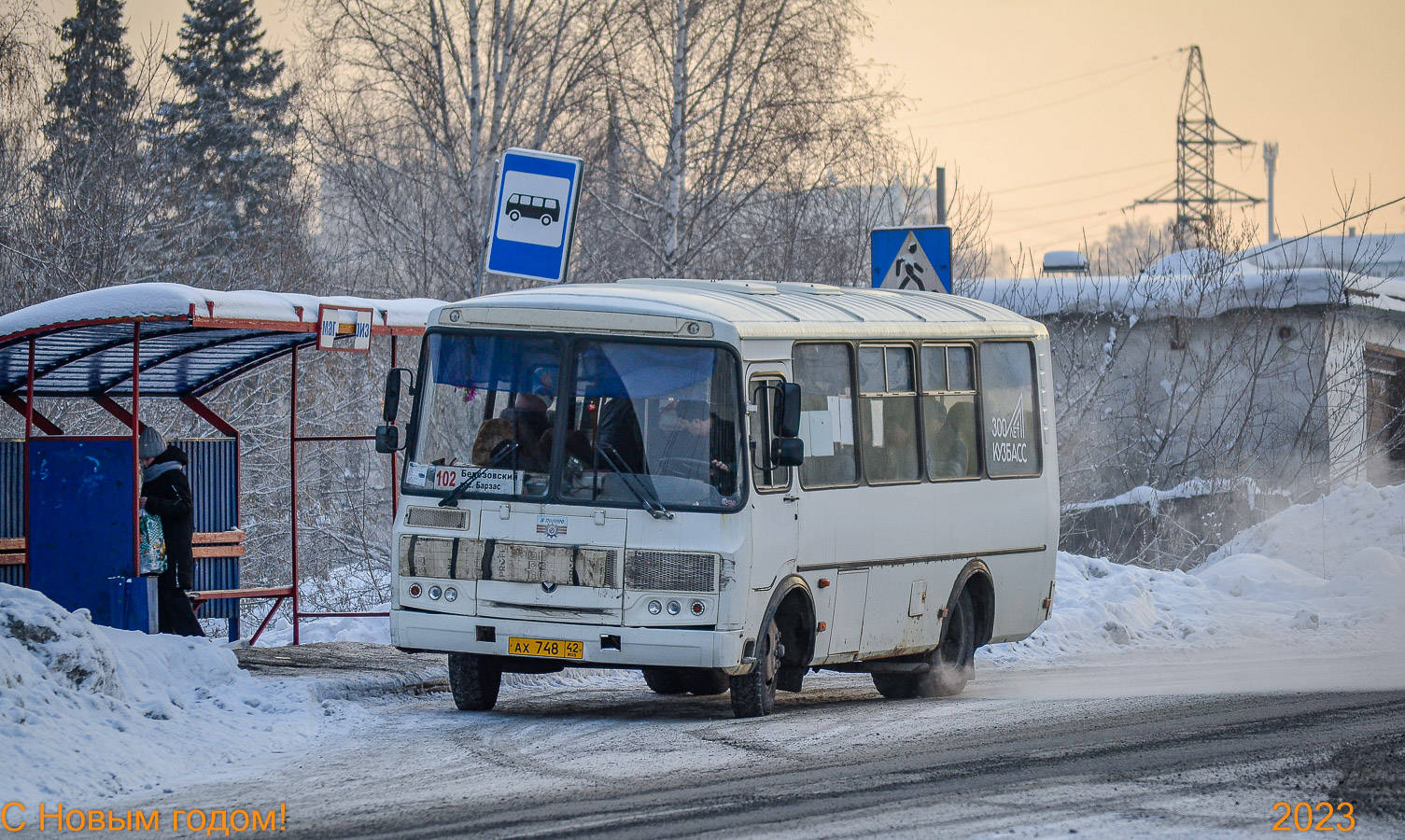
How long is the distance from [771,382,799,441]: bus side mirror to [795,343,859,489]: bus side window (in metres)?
0.53

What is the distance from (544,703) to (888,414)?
3.39 metres

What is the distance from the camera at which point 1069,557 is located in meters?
21.2

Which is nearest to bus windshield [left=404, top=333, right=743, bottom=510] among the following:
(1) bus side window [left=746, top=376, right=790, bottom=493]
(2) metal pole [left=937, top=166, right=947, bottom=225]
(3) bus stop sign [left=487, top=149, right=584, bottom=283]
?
(1) bus side window [left=746, top=376, right=790, bottom=493]

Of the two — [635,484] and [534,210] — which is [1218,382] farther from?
[635,484]

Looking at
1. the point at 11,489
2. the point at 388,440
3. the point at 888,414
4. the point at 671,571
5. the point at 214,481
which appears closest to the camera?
the point at 671,571

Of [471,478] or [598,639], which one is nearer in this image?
[598,639]

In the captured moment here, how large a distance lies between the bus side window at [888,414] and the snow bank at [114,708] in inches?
178

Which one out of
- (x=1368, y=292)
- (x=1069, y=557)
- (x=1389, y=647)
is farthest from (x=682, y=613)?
(x=1368, y=292)

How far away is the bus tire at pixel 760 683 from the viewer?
11.4 meters

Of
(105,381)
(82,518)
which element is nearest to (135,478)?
(82,518)

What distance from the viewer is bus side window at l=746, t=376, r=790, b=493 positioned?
11.3 meters

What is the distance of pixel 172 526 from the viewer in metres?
13.7

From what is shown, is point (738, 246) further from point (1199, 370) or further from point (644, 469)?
point (644, 469)

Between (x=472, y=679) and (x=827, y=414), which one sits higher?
(x=827, y=414)
